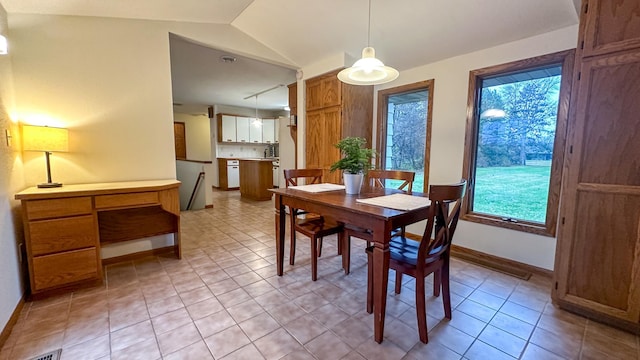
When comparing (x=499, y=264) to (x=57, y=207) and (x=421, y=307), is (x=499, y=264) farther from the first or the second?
(x=57, y=207)

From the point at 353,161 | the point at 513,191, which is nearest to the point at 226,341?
the point at 353,161

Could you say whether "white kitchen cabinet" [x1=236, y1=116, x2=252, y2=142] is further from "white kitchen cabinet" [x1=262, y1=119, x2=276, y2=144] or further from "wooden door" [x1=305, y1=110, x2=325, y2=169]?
"wooden door" [x1=305, y1=110, x2=325, y2=169]

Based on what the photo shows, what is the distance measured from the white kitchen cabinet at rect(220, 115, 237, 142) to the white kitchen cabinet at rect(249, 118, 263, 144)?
0.51 m

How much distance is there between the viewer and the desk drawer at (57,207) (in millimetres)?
1929

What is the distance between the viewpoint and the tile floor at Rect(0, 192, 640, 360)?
1.50 meters

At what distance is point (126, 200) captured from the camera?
229 cm

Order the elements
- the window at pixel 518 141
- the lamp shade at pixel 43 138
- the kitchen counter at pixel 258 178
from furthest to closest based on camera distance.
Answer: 1. the kitchen counter at pixel 258 178
2. the window at pixel 518 141
3. the lamp shade at pixel 43 138

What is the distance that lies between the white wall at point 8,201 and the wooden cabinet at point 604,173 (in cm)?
370

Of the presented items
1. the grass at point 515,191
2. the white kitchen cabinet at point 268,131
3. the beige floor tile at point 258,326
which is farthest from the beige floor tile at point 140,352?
the white kitchen cabinet at point 268,131

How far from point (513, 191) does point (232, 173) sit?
640 centimetres

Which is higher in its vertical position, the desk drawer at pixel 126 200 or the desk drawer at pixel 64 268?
the desk drawer at pixel 126 200

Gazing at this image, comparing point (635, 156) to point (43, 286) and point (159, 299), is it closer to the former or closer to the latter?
point (159, 299)

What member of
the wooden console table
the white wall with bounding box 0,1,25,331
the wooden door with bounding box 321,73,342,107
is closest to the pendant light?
the wooden door with bounding box 321,73,342,107

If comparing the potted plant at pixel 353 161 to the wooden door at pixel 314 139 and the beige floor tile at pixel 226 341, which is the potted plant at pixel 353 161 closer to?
the beige floor tile at pixel 226 341
